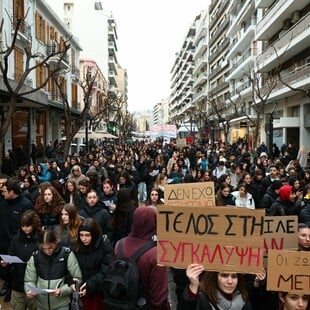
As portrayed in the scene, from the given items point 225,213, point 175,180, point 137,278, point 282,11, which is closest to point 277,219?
point 225,213

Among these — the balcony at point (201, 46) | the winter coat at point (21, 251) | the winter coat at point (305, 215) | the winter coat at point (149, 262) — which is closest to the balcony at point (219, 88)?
the balcony at point (201, 46)

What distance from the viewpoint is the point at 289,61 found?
32.2 m

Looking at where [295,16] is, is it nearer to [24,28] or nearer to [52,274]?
[24,28]

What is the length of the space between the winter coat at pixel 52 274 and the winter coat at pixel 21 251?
0.48m

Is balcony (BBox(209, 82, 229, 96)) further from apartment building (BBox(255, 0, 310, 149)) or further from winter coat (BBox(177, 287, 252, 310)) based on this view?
winter coat (BBox(177, 287, 252, 310))

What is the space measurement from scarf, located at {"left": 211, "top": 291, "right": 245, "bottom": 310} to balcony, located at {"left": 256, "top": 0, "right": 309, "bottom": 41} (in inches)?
1047

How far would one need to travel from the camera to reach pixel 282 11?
29.4m

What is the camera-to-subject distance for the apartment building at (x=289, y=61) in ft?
86.7

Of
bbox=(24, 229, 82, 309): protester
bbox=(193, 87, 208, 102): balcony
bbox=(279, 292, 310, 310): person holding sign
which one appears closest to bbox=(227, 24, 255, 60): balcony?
bbox=(193, 87, 208, 102): balcony

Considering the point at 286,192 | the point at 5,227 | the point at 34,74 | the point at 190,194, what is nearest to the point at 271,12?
the point at 34,74

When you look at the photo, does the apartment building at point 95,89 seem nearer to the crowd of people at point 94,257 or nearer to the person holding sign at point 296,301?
the crowd of people at point 94,257

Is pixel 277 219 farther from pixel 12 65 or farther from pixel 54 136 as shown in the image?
pixel 54 136

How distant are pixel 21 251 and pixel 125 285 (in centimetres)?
186

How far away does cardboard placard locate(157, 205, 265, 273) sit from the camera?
3.47 metres
